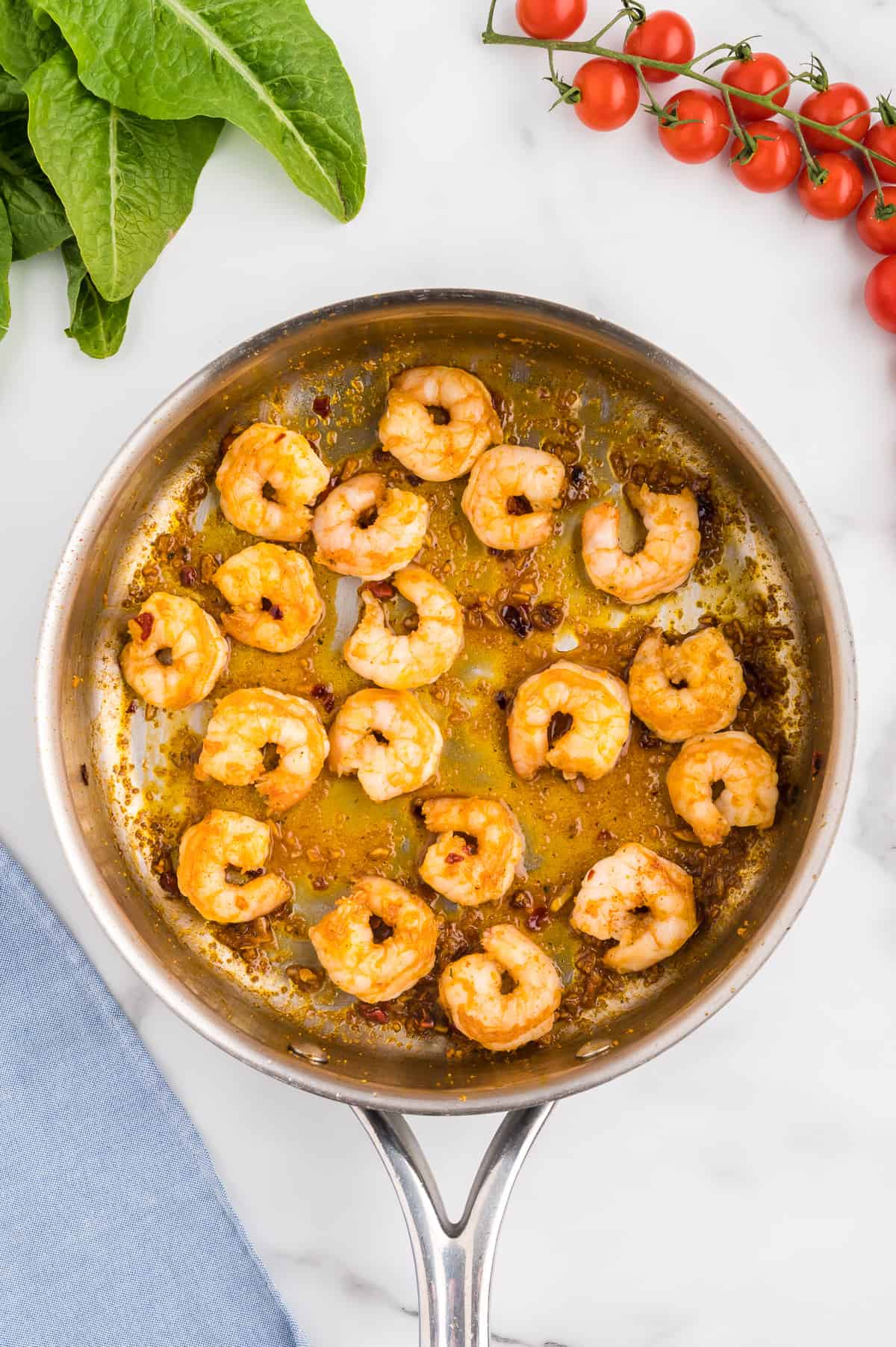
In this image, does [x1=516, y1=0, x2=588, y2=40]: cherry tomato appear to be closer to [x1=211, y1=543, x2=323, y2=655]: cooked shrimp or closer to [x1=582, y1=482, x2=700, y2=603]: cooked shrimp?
[x1=582, y1=482, x2=700, y2=603]: cooked shrimp

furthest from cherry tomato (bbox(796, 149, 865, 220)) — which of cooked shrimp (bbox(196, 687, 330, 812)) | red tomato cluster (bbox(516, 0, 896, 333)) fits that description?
cooked shrimp (bbox(196, 687, 330, 812))

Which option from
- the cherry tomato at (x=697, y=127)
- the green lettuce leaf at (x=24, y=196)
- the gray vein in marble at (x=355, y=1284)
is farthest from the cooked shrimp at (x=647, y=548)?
the gray vein in marble at (x=355, y=1284)

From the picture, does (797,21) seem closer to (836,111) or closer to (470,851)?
(836,111)

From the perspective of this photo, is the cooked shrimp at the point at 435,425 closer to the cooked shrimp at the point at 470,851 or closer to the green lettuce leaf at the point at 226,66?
the green lettuce leaf at the point at 226,66

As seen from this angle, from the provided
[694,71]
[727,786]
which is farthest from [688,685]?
[694,71]

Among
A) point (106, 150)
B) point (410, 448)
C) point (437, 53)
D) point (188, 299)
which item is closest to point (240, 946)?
point (410, 448)

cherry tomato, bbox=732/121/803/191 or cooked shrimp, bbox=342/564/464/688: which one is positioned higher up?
cherry tomato, bbox=732/121/803/191
